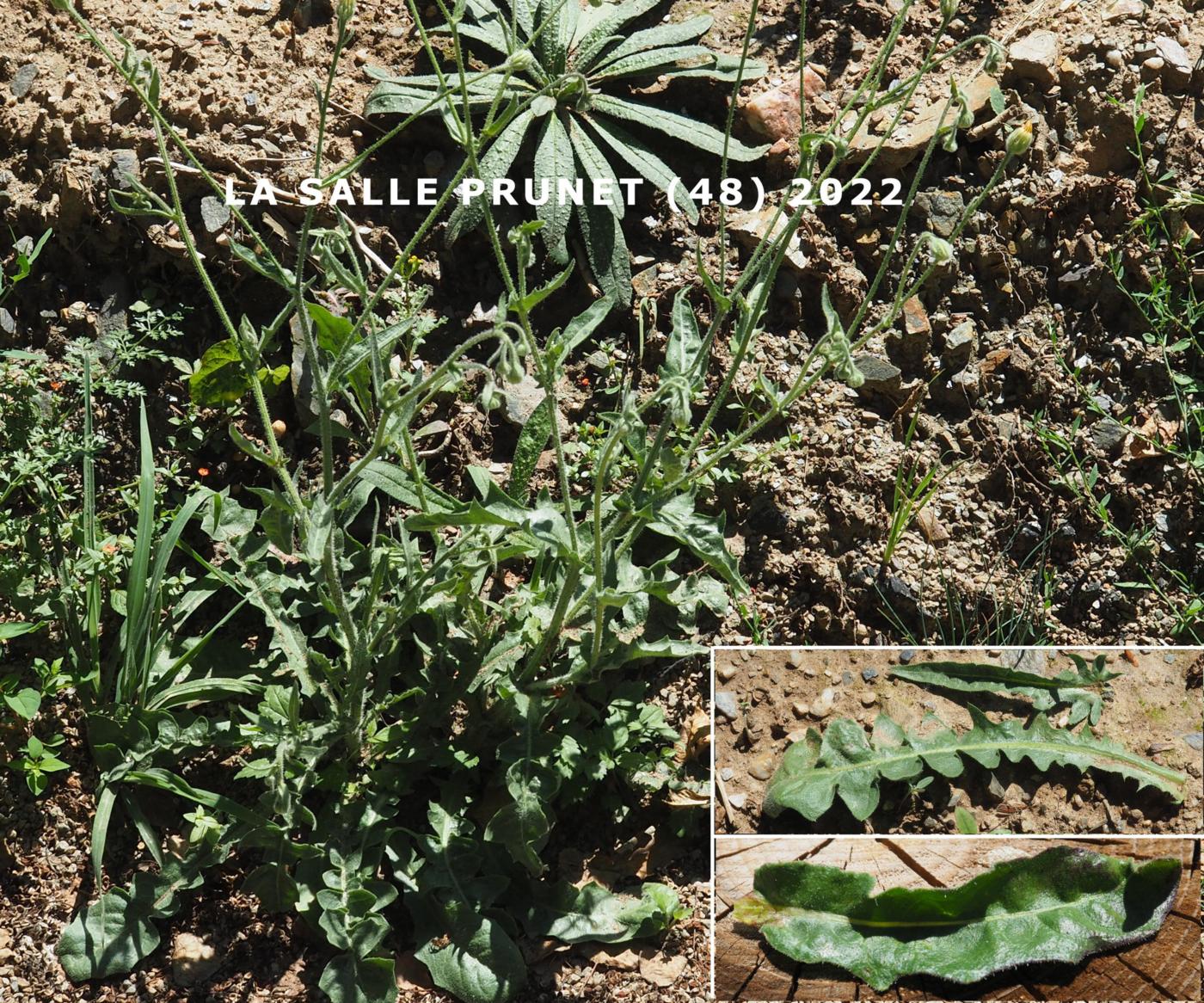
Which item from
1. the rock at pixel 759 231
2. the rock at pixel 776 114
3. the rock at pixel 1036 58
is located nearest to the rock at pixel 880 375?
the rock at pixel 759 231

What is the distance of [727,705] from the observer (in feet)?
11.3

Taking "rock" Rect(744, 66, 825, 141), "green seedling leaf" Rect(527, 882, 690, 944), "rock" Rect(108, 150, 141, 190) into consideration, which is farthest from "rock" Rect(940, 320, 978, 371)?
"rock" Rect(108, 150, 141, 190)

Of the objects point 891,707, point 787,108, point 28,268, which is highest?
point 787,108

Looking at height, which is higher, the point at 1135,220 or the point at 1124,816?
Result: the point at 1135,220

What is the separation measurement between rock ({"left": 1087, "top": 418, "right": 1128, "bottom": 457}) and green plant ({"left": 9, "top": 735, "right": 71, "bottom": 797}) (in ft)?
10.4

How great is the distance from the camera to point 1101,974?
2928mm

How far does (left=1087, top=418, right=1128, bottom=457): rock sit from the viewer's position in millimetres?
4004

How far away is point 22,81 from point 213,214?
0.77m

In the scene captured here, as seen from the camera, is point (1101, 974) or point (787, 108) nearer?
point (1101, 974)

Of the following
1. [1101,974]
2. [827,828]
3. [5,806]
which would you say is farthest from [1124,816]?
[5,806]

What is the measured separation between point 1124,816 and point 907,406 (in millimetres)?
1385

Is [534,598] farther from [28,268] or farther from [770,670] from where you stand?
[28,268]

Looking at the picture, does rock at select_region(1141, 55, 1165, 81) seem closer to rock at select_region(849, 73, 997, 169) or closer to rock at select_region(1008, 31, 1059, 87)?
rock at select_region(1008, 31, 1059, 87)

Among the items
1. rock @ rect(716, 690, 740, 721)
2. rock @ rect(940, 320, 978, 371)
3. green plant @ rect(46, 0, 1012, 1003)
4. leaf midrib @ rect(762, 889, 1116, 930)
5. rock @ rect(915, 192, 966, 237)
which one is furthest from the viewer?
rock @ rect(915, 192, 966, 237)
